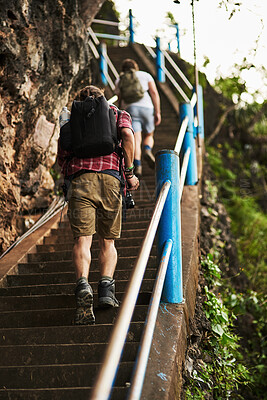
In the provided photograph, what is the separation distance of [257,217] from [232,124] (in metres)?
4.64

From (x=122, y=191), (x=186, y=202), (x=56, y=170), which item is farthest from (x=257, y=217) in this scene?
(x=122, y=191)

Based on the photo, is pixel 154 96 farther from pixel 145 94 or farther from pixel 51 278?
pixel 51 278

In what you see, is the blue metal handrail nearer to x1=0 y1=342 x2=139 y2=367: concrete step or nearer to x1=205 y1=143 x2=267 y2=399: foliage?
x1=0 y1=342 x2=139 y2=367: concrete step

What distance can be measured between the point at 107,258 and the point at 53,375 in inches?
37.0

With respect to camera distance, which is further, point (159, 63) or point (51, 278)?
point (159, 63)

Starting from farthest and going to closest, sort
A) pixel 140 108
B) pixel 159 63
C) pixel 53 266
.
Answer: pixel 159 63 → pixel 140 108 → pixel 53 266

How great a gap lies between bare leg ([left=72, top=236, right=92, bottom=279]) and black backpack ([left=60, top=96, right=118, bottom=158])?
0.63 m

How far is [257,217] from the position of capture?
34.1 ft

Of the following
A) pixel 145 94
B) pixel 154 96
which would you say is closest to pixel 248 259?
pixel 154 96

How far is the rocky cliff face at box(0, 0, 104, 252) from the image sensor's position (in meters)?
5.06

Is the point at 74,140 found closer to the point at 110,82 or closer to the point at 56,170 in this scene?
the point at 56,170

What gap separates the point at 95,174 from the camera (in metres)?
3.59

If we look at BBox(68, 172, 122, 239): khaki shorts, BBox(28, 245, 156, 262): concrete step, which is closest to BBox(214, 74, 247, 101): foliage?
BBox(28, 245, 156, 262): concrete step

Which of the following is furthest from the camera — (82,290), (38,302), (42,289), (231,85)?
(231,85)
